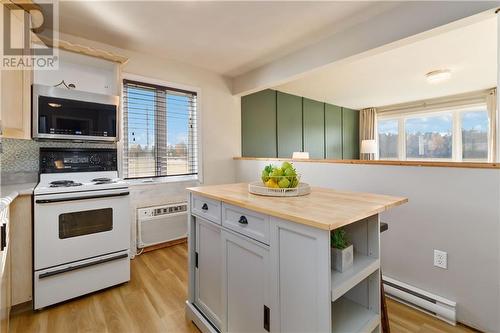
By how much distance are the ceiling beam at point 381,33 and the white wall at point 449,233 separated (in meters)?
1.09

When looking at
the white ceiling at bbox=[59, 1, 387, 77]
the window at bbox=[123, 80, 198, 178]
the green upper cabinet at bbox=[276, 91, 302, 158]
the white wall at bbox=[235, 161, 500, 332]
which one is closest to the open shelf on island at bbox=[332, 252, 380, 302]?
the white wall at bbox=[235, 161, 500, 332]

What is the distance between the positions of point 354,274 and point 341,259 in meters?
0.08

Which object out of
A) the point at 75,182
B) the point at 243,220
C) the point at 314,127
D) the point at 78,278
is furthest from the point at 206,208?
the point at 314,127

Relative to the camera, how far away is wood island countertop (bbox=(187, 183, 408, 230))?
960 millimetres

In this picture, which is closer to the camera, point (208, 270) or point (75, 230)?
point (208, 270)

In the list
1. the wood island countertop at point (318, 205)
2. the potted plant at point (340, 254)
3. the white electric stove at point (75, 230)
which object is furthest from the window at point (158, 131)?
the potted plant at point (340, 254)

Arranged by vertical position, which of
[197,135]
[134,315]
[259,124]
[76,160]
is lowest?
[134,315]

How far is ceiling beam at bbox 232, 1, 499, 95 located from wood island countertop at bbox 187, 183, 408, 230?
1.49m

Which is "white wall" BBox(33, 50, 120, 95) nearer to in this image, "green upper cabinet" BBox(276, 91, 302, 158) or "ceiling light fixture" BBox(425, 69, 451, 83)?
"green upper cabinet" BBox(276, 91, 302, 158)

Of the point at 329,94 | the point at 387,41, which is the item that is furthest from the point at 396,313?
the point at 329,94

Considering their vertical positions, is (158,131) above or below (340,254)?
above

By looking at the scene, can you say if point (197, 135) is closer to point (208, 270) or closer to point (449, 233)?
point (208, 270)

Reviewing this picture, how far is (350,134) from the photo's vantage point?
655cm

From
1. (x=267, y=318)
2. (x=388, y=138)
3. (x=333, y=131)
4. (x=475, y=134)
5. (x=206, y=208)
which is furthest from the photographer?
(x=388, y=138)
